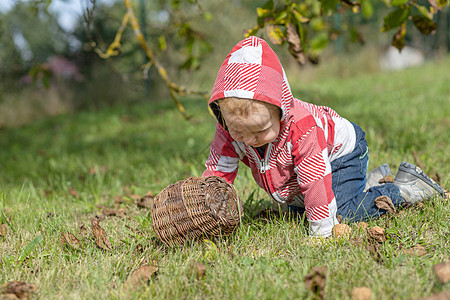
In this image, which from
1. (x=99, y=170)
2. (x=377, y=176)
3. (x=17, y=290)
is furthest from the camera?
(x=99, y=170)

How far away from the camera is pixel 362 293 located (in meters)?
1.49

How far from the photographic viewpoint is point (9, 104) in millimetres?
9180

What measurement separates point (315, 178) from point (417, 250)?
0.55 meters

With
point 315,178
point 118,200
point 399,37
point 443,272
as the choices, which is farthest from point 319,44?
point 443,272

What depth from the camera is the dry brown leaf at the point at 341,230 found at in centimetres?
202

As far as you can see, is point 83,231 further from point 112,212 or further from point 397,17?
point 397,17

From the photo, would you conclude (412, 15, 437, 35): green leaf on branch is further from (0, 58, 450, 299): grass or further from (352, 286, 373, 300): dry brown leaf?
(352, 286, 373, 300): dry brown leaf

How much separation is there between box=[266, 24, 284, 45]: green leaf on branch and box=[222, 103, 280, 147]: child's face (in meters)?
0.70

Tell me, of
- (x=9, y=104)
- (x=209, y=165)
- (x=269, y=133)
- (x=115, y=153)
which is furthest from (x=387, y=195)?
(x=9, y=104)

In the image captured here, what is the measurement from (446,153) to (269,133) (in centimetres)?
206

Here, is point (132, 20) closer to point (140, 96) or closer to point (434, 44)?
point (140, 96)

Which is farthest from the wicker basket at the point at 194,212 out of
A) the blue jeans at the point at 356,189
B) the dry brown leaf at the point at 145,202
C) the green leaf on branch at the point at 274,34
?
the green leaf on branch at the point at 274,34

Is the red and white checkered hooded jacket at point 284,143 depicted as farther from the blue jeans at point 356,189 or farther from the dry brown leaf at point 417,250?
the dry brown leaf at point 417,250

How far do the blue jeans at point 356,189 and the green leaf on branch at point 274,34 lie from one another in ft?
2.34
